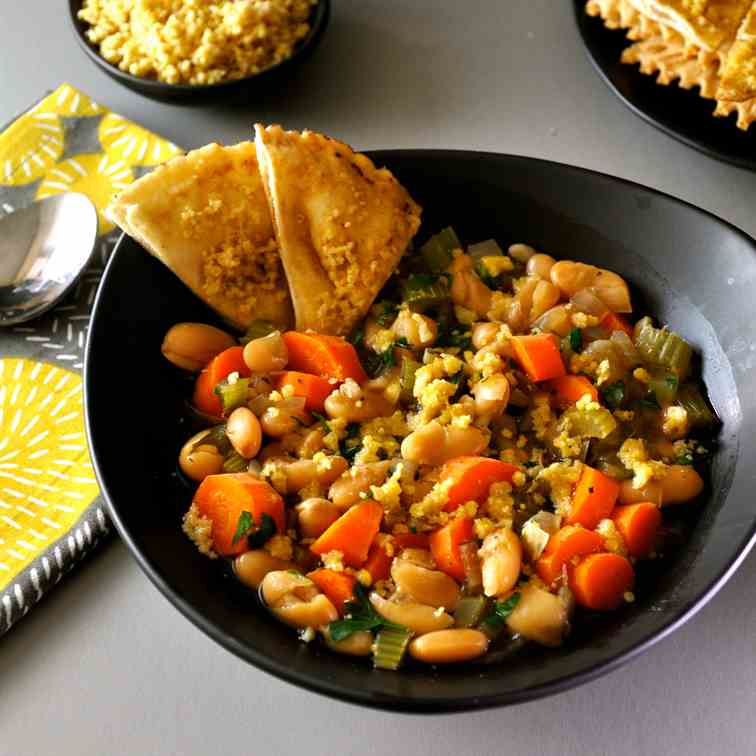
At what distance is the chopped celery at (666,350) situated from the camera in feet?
5.98

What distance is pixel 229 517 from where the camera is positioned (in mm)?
1649

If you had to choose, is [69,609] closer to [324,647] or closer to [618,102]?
[324,647]

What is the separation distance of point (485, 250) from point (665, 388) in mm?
486

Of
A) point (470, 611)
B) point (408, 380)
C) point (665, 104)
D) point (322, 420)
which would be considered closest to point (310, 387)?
point (322, 420)

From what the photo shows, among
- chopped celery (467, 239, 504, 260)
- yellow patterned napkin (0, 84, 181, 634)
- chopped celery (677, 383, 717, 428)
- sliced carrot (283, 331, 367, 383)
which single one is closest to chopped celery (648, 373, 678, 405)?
chopped celery (677, 383, 717, 428)

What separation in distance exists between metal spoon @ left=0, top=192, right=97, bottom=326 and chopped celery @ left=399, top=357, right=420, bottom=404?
839 millimetres

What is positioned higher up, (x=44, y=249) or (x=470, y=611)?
(x=470, y=611)

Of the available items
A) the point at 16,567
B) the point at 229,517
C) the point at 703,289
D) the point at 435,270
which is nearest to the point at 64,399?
the point at 16,567

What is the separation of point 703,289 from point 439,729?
953 mm

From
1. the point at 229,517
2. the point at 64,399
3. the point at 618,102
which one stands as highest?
the point at 618,102

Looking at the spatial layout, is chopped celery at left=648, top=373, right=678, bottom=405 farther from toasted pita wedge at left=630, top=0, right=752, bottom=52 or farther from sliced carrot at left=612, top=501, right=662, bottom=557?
toasted pita wedge at left=630, top=0, right=752, bottom=52

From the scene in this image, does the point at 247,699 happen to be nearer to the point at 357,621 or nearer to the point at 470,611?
the point at 357,621

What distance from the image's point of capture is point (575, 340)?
1846 millimetres

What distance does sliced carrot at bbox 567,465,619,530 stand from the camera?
5.33ft
